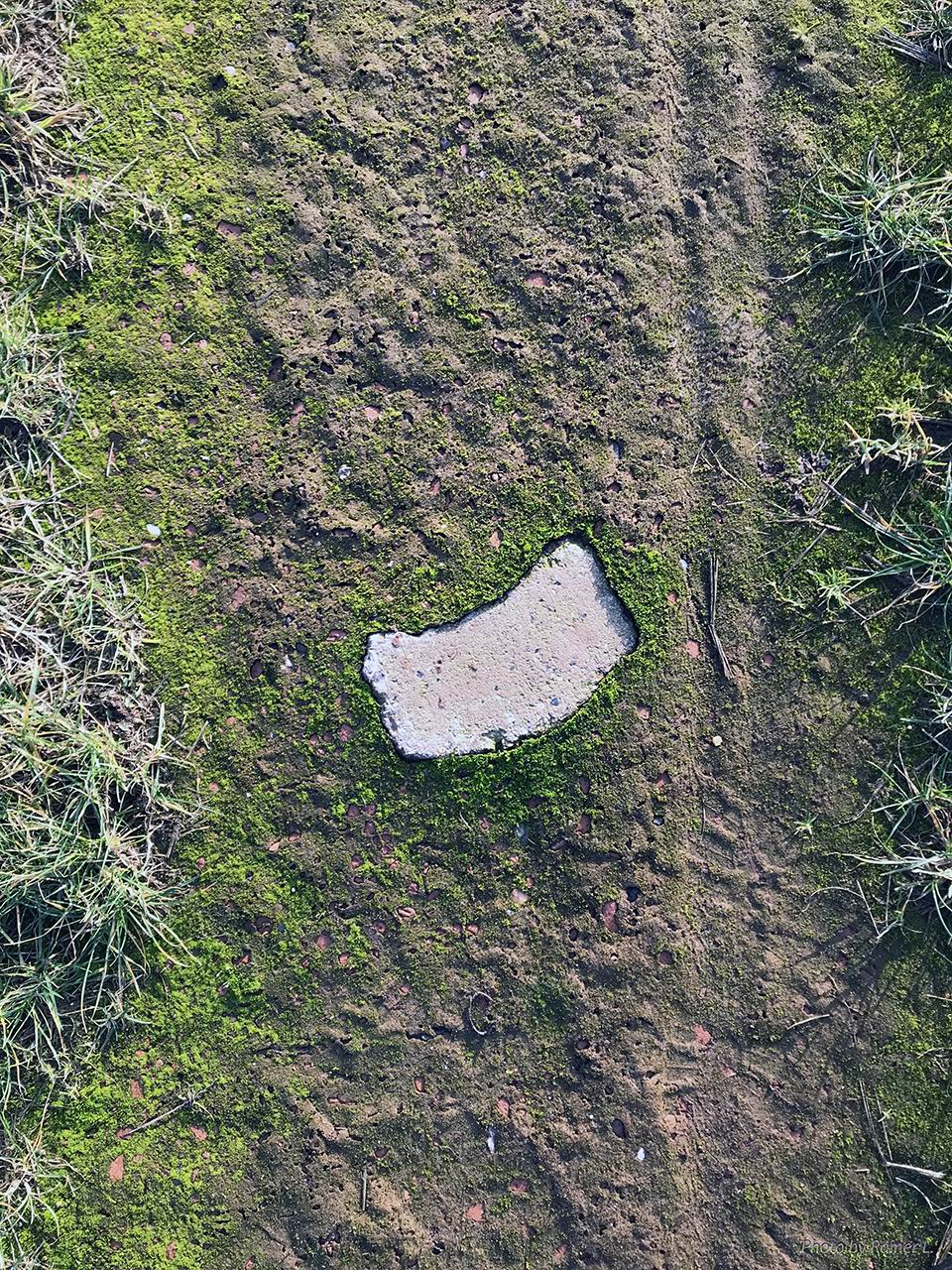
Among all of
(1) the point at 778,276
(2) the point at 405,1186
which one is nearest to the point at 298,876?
(2) the point at 405,1186

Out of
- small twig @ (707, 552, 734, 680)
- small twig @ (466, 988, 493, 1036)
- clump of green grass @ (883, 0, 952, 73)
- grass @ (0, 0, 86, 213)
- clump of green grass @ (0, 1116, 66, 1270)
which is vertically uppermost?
clump of green grass @ (883, 0, 952, 73)

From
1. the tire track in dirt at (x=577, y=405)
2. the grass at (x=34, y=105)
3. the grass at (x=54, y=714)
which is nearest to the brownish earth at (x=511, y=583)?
the tire track in dirt at (x=577, y=405)

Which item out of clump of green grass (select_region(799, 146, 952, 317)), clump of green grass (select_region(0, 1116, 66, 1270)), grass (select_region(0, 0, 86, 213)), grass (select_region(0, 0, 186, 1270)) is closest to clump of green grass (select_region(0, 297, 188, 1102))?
grass (select_region(0, 0, 186, 1270))

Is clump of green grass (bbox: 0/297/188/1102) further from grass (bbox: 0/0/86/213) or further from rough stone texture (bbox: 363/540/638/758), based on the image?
rough stone texture (bbox: 363/540/638/758)

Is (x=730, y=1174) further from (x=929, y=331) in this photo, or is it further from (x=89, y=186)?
(x=89, y=186)

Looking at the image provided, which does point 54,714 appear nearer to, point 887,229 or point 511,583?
point 511,583
